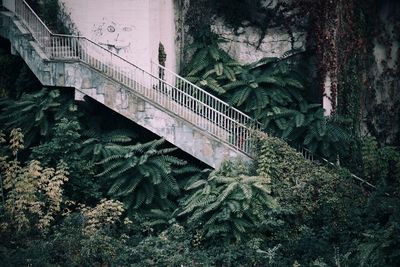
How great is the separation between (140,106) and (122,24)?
3.00 metres

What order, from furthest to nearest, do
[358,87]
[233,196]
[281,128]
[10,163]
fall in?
[358,87] → [281,128] → [10,163] → [233,196]

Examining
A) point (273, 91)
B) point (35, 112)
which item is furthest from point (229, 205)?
point (35, 112)

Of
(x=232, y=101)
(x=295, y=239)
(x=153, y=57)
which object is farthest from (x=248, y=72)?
(x=295, y=239)

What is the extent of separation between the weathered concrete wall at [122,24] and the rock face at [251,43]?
3104mm

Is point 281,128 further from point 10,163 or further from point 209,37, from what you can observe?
point 10,163

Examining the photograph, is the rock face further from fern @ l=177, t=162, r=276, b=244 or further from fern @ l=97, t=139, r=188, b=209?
fern @ l=177, t=162, r=276, b=244

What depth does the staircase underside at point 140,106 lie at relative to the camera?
64.9 feet

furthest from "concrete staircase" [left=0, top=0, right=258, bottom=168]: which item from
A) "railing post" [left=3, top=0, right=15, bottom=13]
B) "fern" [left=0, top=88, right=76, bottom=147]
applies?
"fern" [left=0, top=88, right=76, bottom=147]

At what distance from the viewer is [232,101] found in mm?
21641

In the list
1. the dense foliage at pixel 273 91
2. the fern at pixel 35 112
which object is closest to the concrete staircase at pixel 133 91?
the fern at pixel 35 112

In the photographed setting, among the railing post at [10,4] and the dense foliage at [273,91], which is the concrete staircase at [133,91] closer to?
the railing post at [10,4]

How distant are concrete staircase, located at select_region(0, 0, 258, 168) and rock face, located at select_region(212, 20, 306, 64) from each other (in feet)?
9.70

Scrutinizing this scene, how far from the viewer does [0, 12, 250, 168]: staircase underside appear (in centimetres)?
1978

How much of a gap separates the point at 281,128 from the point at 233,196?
13.0 ft
